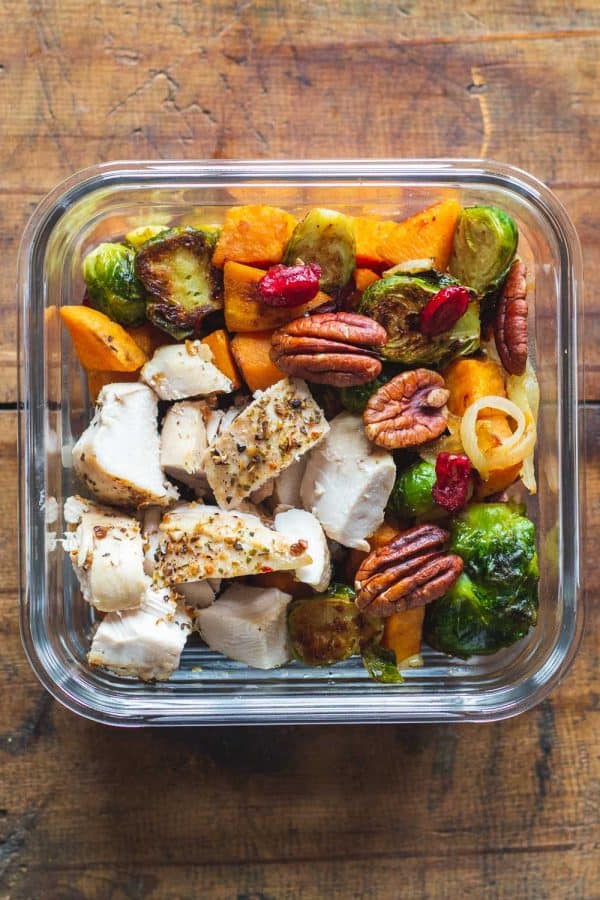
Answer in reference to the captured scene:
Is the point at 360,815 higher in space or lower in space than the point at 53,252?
lower

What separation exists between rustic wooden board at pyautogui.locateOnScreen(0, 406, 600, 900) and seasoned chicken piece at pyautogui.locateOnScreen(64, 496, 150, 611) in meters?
0.32

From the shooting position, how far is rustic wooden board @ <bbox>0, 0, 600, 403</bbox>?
1.76 m

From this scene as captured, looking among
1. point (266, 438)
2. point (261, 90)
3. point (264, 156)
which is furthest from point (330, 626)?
point (261, 90)

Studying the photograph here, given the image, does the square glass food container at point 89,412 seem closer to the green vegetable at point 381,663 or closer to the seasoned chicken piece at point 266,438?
the green vegetable at point 381,663

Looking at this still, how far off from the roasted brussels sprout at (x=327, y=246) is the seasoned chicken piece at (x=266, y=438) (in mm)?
190

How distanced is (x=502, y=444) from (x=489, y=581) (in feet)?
0.77

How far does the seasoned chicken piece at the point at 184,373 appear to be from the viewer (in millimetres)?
1499

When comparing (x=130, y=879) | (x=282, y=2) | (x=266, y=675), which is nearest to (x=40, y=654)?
(x=266, y=675)

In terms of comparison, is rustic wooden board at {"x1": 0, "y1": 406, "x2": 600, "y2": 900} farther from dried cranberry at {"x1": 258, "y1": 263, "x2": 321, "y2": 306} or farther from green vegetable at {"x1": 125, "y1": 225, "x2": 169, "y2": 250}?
dried cranberry at {"x1": 258, "y1": 263, "x2": 321, "y2": 306}

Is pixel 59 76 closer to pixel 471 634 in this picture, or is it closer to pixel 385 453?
pixel 385 453

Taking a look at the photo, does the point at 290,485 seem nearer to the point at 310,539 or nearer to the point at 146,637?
the point at 310,539

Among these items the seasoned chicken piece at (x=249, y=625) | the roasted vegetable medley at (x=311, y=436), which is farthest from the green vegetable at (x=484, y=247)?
the seasoned chicken piece at (x=249, y=625)

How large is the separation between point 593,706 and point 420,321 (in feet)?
2.95

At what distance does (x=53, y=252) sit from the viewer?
1615mm
